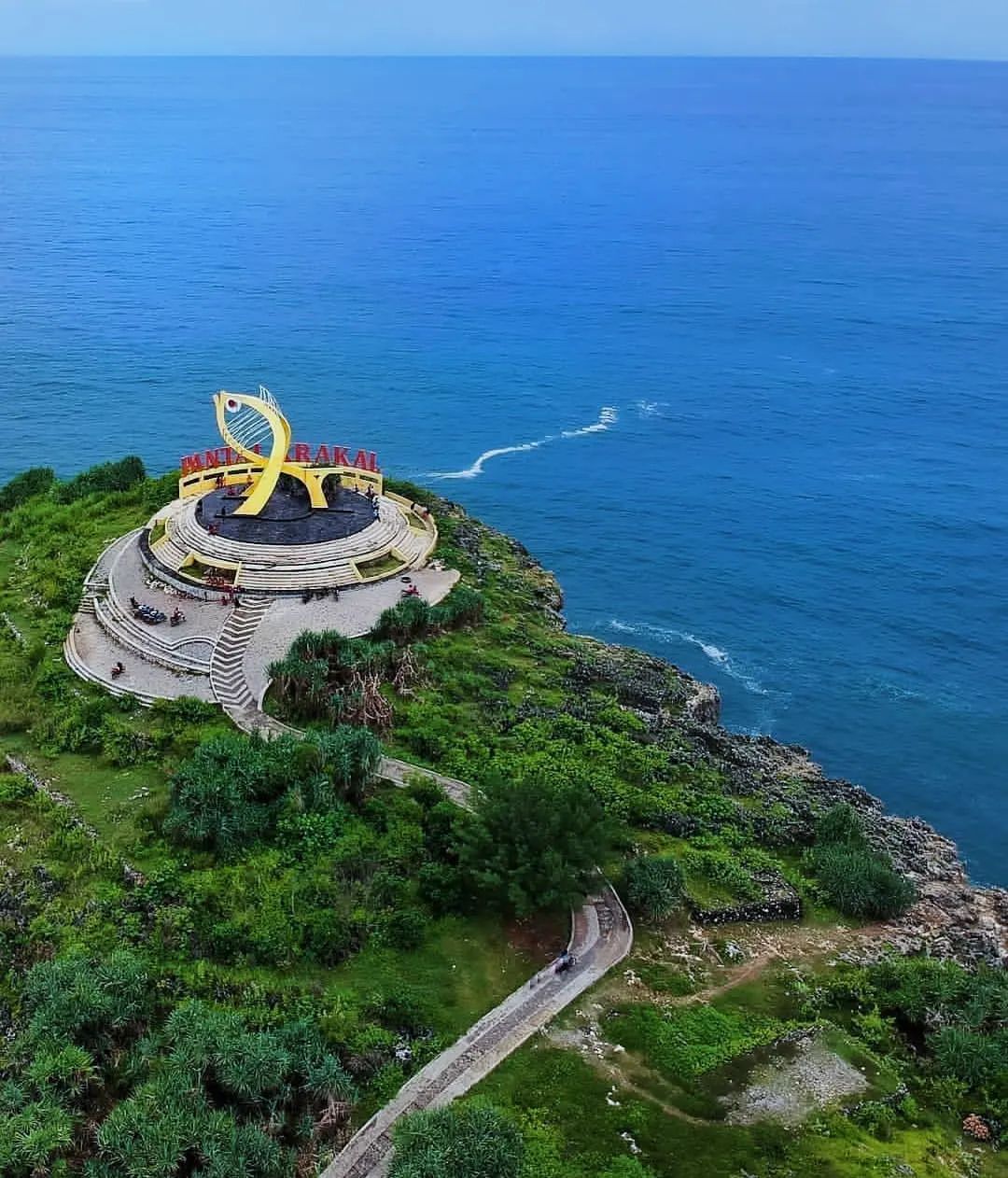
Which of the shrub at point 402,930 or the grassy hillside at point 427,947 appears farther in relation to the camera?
the shrub at point 402,930

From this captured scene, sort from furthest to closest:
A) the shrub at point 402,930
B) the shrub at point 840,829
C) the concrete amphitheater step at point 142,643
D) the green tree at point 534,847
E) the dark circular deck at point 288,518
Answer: the dark circular deck at point 288,518
the concrete amphitheater step at point 142,643
the shrub at point 840,829
the shrub at point 402,930
the green tree at point 534,847

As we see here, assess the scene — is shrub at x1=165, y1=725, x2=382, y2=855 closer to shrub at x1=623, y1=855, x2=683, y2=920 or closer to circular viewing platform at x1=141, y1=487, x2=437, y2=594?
shrub at x1=623, y1=855, x2=683, y2=920

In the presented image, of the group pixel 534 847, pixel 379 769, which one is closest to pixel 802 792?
pixel 534 847

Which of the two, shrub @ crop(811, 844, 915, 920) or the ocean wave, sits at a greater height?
shrub @ crop(811, 844, 915, 920)

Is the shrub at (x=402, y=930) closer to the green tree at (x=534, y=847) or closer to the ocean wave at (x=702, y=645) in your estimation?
the green tree at (x=534, y=847)

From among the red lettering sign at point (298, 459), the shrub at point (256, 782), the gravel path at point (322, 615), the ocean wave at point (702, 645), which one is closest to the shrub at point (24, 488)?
the red lettering sign at point (298, 459)

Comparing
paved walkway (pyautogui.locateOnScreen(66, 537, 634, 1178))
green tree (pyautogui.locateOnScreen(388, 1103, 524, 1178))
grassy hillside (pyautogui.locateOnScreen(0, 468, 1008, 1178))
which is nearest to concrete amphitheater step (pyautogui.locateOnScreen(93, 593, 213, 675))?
paved walkway (pyautogui.locateOnScreen(66, 537, 634, 1178))
